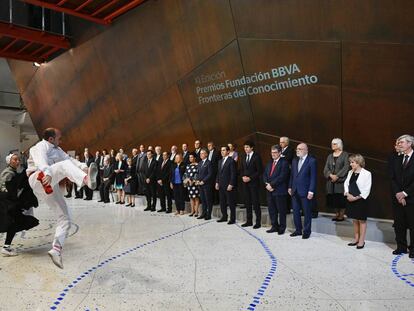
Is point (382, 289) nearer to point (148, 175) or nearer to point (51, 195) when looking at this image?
point (51, 195)

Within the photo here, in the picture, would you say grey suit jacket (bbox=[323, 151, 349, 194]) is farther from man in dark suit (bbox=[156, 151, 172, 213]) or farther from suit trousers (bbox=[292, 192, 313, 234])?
man in dark suit (bbox=[156, 151, 172, 213])

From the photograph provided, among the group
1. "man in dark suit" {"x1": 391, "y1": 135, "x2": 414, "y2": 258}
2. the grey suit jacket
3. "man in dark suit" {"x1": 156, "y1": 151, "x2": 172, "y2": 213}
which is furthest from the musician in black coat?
"man in dark suit" {"x1": 391, "y1": 135, "x2": 414, "y2": 258}

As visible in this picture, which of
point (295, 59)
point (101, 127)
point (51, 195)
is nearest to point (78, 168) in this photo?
point (51, 195)

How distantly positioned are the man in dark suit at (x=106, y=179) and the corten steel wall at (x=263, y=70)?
3.79 ft

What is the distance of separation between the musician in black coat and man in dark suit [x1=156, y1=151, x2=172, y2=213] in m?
0.18

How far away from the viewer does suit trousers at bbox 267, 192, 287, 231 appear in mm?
6296

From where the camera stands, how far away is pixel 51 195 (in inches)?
182

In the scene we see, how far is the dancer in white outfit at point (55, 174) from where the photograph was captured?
4.33m

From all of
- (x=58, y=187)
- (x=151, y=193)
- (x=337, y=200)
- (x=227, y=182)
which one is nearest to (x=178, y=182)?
(x=151, y=193)

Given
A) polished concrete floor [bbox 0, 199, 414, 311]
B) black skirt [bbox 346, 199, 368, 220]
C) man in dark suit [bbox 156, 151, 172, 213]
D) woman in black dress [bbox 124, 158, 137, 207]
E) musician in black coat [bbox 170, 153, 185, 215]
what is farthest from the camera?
woman in black dress [bbox 124, 158, 137, 207]

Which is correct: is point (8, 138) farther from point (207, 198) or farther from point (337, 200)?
point (337, 200)

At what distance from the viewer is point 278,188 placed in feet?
20.8

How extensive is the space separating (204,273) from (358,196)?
2.56 m

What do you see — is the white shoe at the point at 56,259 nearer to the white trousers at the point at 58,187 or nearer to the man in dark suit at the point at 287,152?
the white trousers at the point at 58,187
